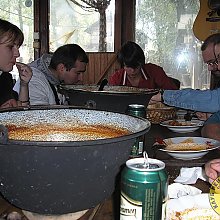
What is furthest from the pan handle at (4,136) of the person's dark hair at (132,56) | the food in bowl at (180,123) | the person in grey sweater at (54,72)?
the person's dark hair at (132,56)

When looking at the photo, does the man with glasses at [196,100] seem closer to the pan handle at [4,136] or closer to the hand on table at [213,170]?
the hand on table at [213,170]

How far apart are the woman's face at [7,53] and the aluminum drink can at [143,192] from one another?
184cm

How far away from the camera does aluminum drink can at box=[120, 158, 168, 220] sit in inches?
29.6

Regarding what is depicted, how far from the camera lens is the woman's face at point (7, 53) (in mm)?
2439

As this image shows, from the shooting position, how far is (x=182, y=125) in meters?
2.30

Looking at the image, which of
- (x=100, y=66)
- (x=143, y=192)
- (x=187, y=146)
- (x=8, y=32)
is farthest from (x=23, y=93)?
(x=100, y=66)

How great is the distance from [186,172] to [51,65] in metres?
1.91

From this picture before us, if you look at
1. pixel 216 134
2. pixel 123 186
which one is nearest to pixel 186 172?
pixel 123 186

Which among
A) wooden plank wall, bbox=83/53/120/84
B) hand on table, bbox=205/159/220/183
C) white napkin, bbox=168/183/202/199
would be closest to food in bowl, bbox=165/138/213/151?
hand on table, bbox=205/159/220/183

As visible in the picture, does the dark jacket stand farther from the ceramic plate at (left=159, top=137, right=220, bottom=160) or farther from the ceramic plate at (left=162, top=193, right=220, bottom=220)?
the ceramic plate at (left=162, top=193, right=220, bottom=220)

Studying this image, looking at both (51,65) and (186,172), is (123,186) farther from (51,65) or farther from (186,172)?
(51,65)

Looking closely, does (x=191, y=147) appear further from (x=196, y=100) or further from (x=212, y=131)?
(x=196, y=100)

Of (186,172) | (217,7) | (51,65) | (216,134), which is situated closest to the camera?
(186,172)

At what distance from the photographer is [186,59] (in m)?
5.11
